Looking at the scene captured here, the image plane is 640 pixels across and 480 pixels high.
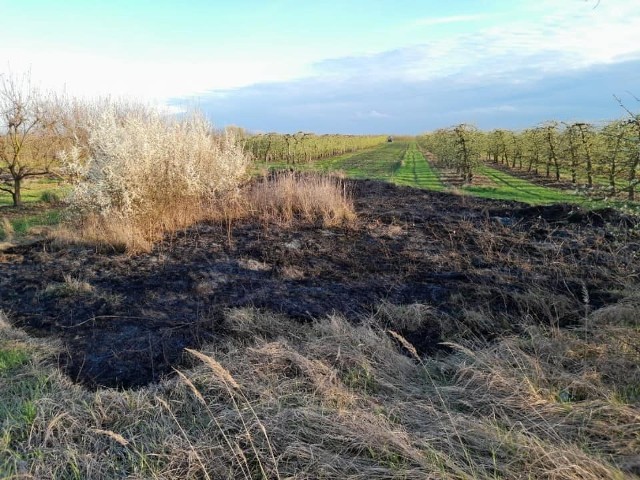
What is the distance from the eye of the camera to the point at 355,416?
2.87m

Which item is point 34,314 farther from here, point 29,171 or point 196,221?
point 29,171

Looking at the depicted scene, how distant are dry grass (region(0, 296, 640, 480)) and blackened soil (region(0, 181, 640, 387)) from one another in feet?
1.71

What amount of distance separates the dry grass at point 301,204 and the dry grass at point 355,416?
5085 mm

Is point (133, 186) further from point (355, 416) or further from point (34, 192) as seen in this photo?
point (34, 192)

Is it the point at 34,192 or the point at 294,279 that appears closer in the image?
the point at 294,279

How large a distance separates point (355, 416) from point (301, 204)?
277 inches

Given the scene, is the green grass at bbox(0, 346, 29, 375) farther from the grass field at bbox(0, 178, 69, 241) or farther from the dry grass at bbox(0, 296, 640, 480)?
the grass field at bbox(0, 178, 69, 241)

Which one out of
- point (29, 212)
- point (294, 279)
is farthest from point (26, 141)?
point (294, 279)

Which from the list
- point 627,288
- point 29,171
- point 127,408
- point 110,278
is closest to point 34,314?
point 110,278

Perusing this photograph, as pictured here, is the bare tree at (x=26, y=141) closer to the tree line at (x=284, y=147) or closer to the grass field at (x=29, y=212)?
the grass field at (x=29, y=212)

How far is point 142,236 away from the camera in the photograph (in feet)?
25.4

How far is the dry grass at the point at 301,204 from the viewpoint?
9016 mm

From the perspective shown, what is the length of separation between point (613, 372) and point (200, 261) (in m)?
5.07

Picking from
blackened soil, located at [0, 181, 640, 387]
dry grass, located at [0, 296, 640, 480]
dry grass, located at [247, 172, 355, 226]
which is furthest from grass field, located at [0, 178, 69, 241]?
dry grass, located at [0, 296, 640, 480]
